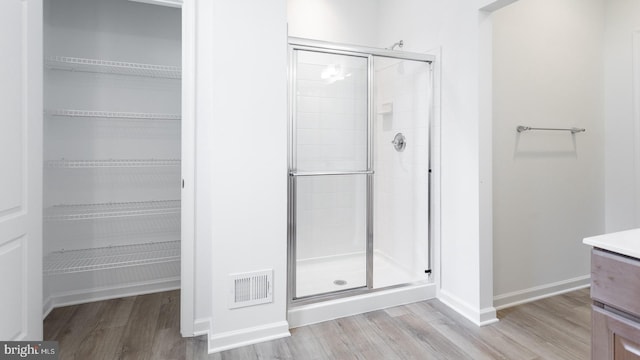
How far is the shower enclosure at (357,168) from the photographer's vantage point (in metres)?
2.55

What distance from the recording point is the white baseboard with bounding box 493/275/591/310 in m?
2.50

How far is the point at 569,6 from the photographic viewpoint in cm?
275

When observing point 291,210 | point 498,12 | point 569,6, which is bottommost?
point 291,210

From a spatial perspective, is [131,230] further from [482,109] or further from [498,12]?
[498,12]

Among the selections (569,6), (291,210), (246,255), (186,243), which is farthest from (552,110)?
(186,243)

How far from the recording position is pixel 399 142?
10.1 feet

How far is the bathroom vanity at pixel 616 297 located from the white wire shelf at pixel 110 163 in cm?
277

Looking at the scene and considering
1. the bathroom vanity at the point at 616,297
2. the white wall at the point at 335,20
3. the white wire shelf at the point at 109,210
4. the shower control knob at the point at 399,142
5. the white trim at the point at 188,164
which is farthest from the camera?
the white wall at the point at 335,20

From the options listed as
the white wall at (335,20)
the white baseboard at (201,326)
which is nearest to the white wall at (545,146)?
the white wall at (335,20)

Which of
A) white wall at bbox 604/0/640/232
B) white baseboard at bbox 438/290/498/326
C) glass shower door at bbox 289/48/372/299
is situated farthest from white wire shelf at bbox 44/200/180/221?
white wall at bbox 604/0/640/232

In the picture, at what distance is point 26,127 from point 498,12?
3049 millimetres

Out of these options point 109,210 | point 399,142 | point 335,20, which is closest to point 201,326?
point 109,210

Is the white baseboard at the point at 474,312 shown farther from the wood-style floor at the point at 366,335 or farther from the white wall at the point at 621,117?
the white wall at the point at 621,117

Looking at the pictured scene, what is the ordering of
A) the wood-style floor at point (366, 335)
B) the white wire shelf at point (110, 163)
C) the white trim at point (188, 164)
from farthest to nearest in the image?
the white wire shelf at point (110, 163) → the white trim at point (188, 164) → the wood-style floor at point (366, 335)
